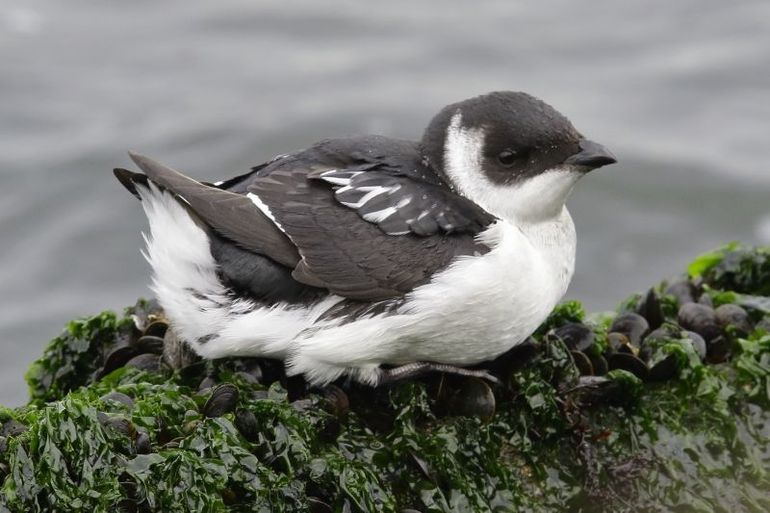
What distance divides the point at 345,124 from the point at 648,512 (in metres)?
8.44

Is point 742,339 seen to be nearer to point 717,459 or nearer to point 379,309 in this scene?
point 717,459

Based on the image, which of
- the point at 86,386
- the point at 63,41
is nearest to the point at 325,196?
the point at 86,386

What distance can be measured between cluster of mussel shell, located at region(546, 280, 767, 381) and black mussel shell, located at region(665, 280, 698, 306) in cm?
9

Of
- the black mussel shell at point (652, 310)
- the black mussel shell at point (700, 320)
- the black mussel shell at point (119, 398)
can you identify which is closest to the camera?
the black mussel shell at point (119, 398)

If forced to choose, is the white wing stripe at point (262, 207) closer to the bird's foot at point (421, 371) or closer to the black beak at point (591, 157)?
the bird's foot at point (421, 371)

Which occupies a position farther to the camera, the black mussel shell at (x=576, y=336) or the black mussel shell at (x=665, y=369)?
the black mussel shell at (x=576, y=336)

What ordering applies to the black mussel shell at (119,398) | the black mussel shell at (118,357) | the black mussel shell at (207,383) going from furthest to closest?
the black mussel shell at (118,357), the black mussel shell at (207,383), the black mussel shell at (119,398)

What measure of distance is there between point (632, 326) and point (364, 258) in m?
1.76

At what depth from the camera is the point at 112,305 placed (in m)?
11.5

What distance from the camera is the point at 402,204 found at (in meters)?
5.77

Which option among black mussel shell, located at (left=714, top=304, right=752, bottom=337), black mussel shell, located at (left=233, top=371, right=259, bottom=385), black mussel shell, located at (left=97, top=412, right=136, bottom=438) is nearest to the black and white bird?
black mussel shell, located at (left=233, top=371, right=259, bottom=385)

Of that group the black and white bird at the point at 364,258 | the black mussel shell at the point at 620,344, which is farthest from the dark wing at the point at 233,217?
the black mussel shell at the point at 620,344

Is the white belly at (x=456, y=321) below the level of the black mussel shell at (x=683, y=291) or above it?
above

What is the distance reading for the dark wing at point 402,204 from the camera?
571 cm
